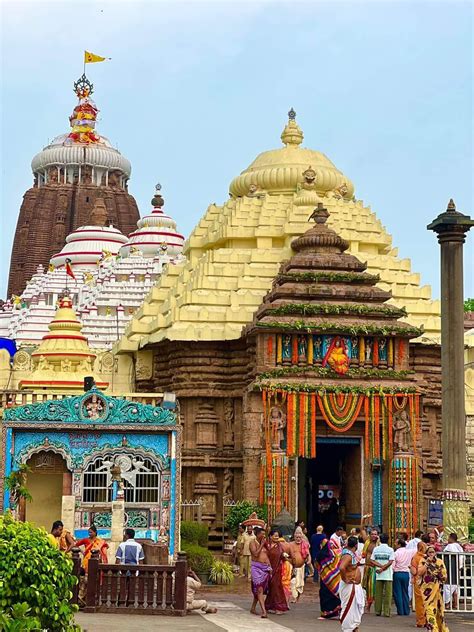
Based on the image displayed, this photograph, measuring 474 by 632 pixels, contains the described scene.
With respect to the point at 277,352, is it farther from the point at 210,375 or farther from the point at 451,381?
the point at 451,381

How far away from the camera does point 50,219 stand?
8856 centimetres

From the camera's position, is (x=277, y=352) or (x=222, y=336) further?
(x=222, y=336)

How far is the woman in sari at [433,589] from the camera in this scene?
62.8 ft

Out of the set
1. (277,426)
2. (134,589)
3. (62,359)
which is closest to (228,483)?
(277,426)

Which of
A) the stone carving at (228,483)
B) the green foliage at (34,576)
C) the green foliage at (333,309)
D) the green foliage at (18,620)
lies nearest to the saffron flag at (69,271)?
the stone carving at (228,483)

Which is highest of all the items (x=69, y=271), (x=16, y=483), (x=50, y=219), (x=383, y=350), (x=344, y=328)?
(x=50, y=219)

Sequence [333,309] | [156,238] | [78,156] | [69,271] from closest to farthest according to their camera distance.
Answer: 1. [333,309]
2. [69,271]
3. [156,238]
4. [78,156]

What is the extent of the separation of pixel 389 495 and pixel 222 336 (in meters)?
5.97

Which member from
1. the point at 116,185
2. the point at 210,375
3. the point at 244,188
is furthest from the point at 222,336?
the point at 116,185

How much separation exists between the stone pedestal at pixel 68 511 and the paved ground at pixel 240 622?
393cm

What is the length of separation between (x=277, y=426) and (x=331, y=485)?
4.38 metres

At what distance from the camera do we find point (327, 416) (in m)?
32.9

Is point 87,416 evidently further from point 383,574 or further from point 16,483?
point 383,574

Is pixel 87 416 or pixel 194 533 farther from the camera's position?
pixel 194 533
